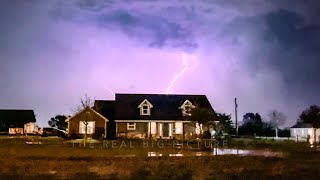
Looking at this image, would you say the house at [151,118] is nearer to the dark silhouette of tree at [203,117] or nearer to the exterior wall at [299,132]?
the dark silhouette of tree at [203,117]

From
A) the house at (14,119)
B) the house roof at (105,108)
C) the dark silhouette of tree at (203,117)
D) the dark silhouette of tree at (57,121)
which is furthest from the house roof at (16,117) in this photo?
the dark silhouette of tree at (203,117)

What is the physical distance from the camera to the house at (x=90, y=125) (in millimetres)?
55156

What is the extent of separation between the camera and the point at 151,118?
5688cm

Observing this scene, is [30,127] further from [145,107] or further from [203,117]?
[203,117]

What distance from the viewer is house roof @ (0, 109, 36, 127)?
85200mm

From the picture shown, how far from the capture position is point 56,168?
19438 mm

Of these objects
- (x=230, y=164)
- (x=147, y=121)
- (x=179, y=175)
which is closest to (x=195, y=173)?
(x=179, y=175)

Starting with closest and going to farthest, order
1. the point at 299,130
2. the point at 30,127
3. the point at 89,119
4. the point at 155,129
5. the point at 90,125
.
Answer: the point at 89,119
the point at 90,125
the point at 155,129
the point at 30,127
the point at 299,130

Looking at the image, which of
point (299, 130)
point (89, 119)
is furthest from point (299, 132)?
point (89, 119)

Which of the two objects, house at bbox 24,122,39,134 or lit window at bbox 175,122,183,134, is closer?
lit window at bbox 175,122,183,134

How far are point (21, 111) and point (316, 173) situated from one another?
77.7 meters

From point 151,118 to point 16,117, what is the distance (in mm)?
39110

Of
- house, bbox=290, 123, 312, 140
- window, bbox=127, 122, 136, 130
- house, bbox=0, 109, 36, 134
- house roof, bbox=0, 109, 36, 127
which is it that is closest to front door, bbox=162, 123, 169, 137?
window, bbox=127, 122, 136, 130

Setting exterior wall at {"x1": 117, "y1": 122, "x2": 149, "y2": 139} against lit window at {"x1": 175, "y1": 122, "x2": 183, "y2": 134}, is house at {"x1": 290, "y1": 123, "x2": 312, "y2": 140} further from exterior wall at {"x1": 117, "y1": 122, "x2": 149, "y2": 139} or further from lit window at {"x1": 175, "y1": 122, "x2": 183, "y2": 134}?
exterior wall at {"x1": 117, "y1": 122, "x2": 149, "y2": 139}
